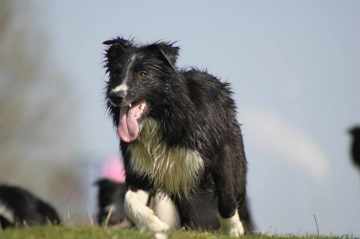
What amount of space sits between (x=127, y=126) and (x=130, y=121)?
6cm

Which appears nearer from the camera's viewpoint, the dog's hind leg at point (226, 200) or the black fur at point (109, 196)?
the dog's hind leg at point (226, 200)

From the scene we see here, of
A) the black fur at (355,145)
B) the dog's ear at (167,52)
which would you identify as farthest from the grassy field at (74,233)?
the black fur at (355,145)

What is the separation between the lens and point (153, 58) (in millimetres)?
5559

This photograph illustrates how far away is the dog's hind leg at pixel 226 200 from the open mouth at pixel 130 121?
43.7 inches

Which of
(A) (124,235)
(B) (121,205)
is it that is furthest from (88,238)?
(B) (121,205)

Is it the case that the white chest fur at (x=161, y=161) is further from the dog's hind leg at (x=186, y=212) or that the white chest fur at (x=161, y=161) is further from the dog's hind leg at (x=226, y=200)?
the dog's hind leg at (x=186, y=212)

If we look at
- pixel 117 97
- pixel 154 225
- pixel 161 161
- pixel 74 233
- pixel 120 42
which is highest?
pixel 120 42

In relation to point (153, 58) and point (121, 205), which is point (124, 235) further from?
point (121, 205)

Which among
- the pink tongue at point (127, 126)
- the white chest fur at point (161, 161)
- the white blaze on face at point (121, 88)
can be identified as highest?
the white blaze on face at point (121, 88)

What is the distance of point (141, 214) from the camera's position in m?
5.28

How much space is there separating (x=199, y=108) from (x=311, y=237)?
7.50ft

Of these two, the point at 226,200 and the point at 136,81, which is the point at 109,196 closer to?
the point at 226,200

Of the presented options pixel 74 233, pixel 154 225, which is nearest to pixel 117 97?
pixel 154 225

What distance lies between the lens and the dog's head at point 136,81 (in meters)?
5.30
